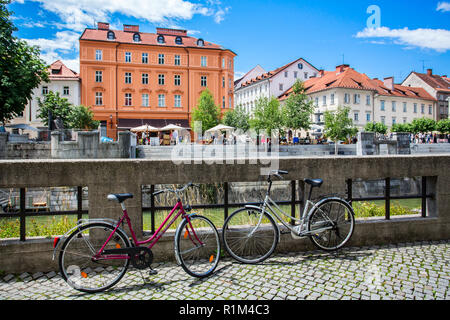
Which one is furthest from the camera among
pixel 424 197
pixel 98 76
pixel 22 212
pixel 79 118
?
pixel 98 76

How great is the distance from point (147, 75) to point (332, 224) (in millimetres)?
56711

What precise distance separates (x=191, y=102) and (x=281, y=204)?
55.0m

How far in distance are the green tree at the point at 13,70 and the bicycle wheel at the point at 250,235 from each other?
953 inches

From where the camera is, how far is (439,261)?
473cm

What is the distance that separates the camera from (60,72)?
59.4 m

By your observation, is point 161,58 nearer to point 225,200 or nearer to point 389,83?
point 389,83

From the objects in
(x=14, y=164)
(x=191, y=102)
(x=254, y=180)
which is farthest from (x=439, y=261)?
(x=191, y=102)

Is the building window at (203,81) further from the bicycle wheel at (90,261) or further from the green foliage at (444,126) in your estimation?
the bicycle wheel at (90,261)

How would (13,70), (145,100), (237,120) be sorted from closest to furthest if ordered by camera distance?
(13,70)
(237,120)
(145,100)

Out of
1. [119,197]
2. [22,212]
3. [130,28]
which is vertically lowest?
[22,212]

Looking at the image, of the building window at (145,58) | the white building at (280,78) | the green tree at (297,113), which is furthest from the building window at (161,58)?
the white building at (280,78)

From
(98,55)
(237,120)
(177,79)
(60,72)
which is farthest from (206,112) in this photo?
(60,72)

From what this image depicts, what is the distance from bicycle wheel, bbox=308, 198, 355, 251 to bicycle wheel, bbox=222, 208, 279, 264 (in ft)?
1.89

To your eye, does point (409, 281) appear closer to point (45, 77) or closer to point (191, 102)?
point (45, 77)
